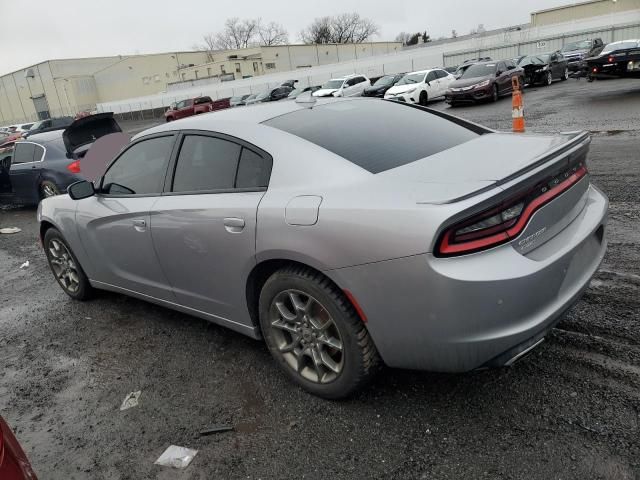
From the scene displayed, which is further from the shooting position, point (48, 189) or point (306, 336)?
point (48, 189)

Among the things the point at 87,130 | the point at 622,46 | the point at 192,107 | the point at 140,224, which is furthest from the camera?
the point at 192,107

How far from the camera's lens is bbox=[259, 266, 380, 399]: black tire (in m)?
2.57

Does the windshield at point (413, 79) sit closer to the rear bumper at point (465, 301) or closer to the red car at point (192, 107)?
the red car at point (192, 107)

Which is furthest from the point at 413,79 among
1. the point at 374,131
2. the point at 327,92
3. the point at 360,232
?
the point at 360,232

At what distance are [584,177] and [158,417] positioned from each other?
2.78 meters

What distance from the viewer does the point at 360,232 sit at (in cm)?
237

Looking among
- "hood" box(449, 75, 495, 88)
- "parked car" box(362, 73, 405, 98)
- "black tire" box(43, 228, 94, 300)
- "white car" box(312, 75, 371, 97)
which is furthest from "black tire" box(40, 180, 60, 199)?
"white car" box(312, 75, 371, 97)

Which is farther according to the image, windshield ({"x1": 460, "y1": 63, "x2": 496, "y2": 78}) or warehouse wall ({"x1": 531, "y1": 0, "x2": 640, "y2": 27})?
warehouse wall ({"x1": 531, "y1": 0, "x2": 640, "y2": 27})

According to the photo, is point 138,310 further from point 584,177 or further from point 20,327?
point 584,177

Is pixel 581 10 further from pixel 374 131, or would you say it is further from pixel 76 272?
pixel 76 272

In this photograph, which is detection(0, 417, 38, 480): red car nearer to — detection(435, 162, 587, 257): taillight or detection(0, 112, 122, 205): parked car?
detection(435, 162, 587, 257): taillight

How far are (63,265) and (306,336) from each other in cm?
320

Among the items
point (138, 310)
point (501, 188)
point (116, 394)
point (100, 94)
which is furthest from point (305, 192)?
point (100, 94)

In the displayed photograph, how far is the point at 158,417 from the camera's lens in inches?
119
